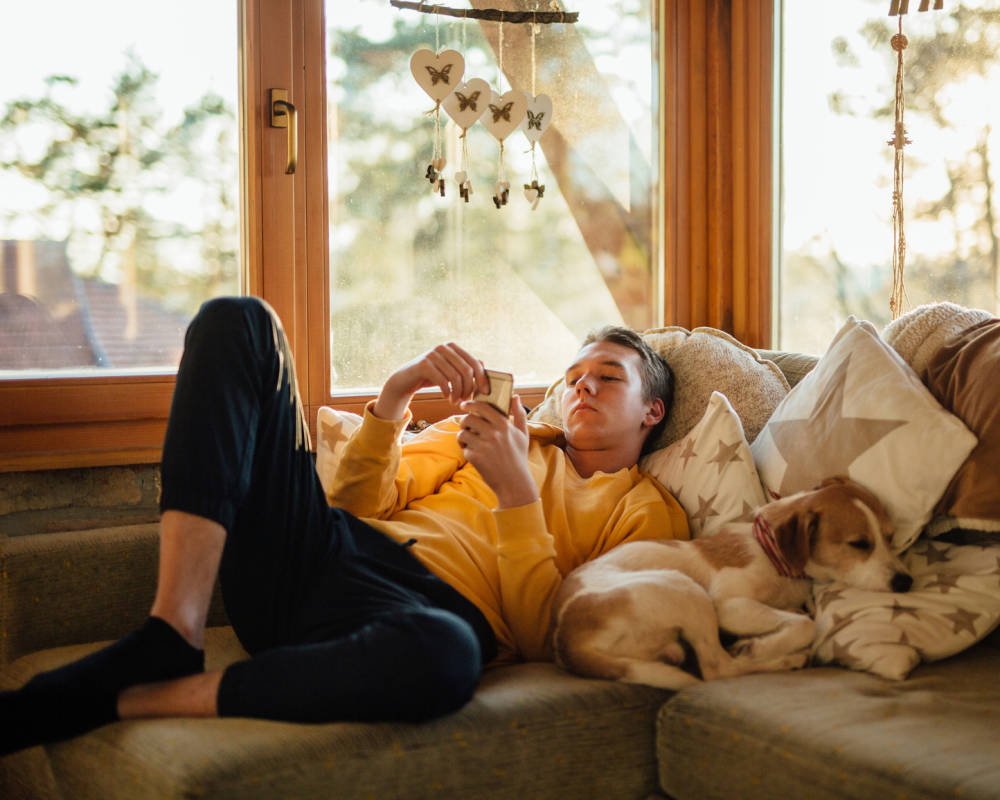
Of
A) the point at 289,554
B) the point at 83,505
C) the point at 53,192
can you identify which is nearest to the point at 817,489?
the point at 289,554

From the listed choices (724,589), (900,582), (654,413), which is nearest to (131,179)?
(654,413)

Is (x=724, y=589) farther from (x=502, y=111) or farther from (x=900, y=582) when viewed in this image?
(x=502, y=111)

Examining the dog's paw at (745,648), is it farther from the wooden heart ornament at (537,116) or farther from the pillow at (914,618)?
the wooden heart ornament at (537,116)

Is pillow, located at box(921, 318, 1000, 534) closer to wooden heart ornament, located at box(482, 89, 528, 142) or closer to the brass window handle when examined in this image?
wooden heart ornament, located at box(482, 89, 528, 142)

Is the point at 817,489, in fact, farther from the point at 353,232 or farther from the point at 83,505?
the point at 83,505

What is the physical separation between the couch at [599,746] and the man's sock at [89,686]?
0.16 ft

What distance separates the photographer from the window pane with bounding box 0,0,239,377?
2051 millimetres

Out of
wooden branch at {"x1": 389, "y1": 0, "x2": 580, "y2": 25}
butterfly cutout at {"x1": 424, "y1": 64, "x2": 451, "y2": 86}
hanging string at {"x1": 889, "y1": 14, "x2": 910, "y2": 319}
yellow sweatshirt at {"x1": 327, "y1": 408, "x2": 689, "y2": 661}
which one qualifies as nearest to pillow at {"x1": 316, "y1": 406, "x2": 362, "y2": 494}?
yellow sweatshirt at {"x1": 327, "y1": 408, "x2": 689, "y2": 661}

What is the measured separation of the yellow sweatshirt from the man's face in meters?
A: 0.07

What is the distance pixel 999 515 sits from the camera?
1432 mm

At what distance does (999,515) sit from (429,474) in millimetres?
1011

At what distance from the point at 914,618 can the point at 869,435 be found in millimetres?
322

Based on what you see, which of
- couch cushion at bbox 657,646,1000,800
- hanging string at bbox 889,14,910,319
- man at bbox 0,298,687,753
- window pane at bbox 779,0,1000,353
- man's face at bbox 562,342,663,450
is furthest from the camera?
hanging string at bbox 889,14,910,319

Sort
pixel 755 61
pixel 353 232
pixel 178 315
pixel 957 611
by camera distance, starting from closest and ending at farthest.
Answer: pixel 957 611 → pixel 178 315 → pixel 353 232 → pixel 755 61
